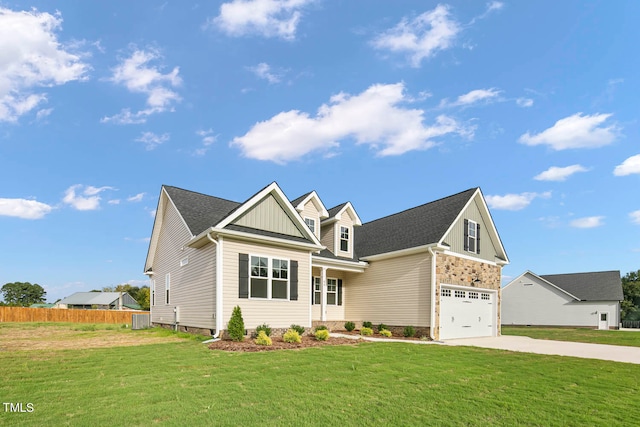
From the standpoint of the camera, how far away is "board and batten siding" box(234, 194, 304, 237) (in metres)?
14.7

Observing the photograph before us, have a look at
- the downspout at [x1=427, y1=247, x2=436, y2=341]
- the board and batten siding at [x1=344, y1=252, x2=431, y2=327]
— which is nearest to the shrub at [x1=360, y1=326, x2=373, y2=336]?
the board and batten siding at [x1=344, y1=252, x2=431, y2=327]

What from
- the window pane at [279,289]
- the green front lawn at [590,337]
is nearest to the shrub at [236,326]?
the window pane at [279,289]

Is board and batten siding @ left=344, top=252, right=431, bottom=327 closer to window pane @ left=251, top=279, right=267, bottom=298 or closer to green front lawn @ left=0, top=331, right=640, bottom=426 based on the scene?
green front lawn @ left=0, top=331, right=640, bottom=426

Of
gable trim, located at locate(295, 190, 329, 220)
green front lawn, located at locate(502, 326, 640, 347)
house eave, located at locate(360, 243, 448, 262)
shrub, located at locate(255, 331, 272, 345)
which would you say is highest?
gable trim, located at locate(295, 190, 329, 220)

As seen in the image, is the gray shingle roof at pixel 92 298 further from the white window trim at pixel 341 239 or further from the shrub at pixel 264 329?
the shrub at pixel 264 329

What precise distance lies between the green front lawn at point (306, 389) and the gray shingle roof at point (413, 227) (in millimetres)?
8096

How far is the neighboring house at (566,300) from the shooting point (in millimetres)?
37188

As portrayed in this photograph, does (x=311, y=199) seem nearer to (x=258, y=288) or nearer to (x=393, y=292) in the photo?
(x=393, y=292)

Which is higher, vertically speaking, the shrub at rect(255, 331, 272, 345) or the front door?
the shrub at rect(255, 331, 272, 345)

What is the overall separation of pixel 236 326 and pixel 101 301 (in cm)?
5925

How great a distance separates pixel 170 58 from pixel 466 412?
14998 millimetres

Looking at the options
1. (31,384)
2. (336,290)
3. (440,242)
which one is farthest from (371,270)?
(31,384)

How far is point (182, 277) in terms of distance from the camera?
56.0 ft

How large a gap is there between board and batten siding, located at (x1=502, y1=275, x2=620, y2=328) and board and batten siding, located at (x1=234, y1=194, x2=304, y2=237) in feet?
107
